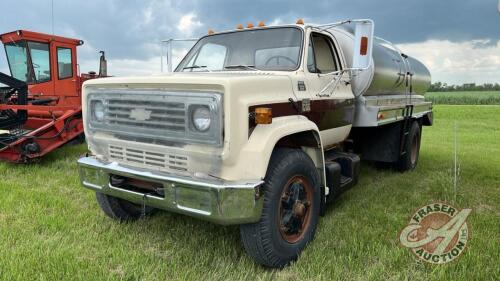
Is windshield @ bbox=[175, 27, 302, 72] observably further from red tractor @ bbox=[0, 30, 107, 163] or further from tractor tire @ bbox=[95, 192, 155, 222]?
red tractor @ bbox=[0, 30, 107, 163]

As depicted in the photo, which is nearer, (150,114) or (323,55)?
(150,114)

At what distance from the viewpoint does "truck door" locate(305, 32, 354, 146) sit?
421cm

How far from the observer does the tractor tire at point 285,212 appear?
10.8 feet

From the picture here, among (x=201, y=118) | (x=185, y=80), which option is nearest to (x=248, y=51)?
(x=185, y=80)

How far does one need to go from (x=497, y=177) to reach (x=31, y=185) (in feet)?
23.7

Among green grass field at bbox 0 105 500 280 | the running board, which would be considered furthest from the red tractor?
the running board

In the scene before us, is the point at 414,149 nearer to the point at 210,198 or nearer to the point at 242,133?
the point at 242,133

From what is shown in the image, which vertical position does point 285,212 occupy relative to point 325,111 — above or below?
below

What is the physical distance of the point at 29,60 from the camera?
1041 cm

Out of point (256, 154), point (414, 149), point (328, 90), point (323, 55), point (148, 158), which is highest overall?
point (323, 55)

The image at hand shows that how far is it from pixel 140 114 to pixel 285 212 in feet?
4.78

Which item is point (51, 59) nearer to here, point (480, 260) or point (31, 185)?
point (31, 185)

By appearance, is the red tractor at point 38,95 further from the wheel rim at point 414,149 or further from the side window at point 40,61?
the wheel rim at point 414,149

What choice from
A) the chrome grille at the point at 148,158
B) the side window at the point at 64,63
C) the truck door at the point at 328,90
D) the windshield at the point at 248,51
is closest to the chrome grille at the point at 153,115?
the chrome grille at the point at 148,158
